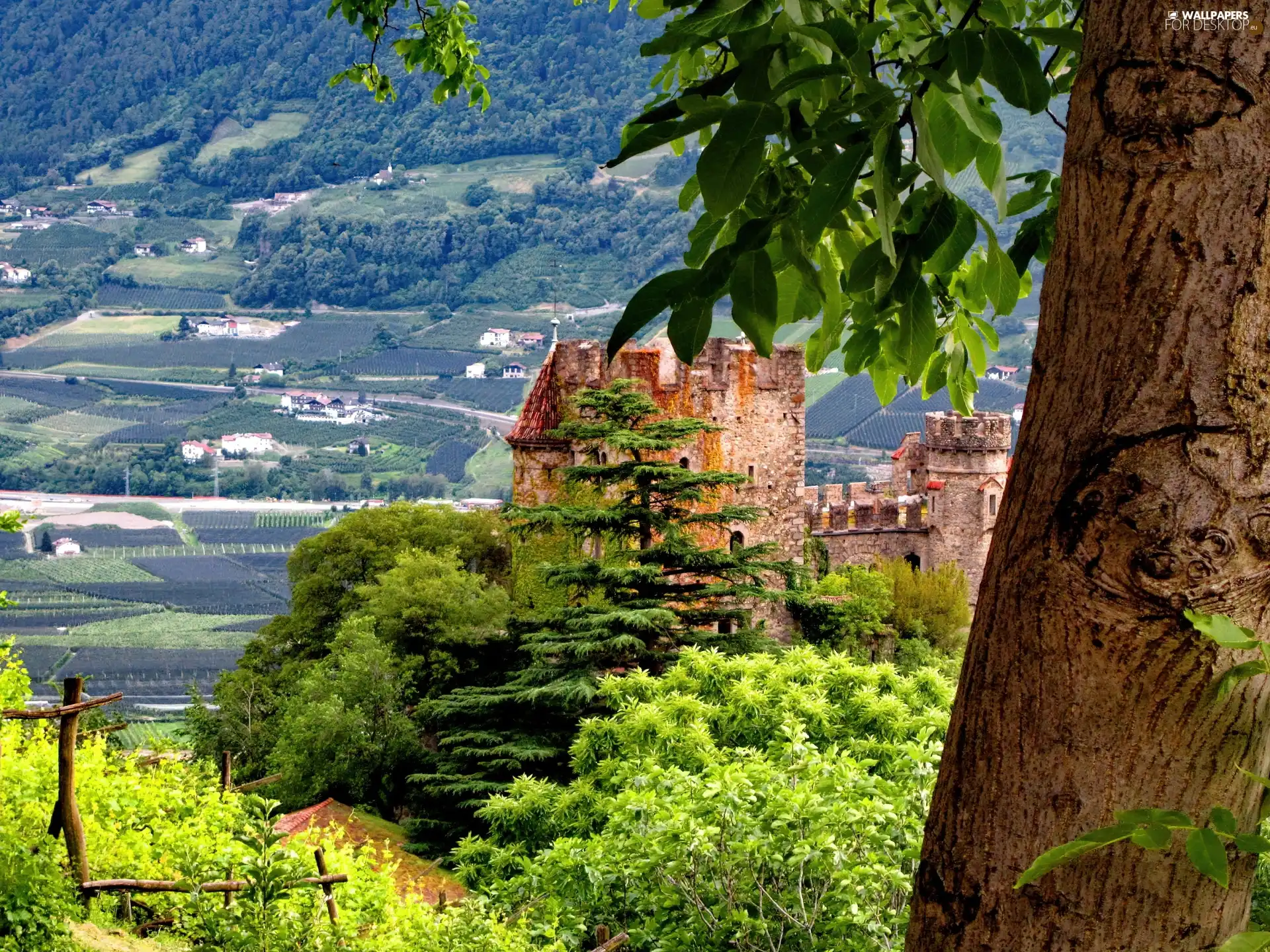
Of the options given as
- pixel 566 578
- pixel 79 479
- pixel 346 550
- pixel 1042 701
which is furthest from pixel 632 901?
pixel 79 479

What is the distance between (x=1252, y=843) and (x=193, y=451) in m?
94.2

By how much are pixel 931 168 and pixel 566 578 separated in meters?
19.4

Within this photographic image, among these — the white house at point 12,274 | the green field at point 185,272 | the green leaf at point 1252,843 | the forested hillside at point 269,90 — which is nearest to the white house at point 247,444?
the green field at point 185,272

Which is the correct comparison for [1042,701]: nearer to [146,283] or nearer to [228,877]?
[228,877]

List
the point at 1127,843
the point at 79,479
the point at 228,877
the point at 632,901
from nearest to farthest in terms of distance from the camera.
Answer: the point at 1127,843 < the point at 228,877 < the point at 632,901 < the point at 79,479

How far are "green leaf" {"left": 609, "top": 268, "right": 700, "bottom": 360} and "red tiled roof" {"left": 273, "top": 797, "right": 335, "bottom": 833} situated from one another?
12670mm

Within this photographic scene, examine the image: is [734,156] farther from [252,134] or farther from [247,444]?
[252,134]

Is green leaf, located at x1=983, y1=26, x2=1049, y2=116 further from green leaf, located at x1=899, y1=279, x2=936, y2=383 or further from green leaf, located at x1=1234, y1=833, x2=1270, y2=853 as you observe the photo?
green leaf, located at x1=1234, y1=833, x2=1270, y2=853

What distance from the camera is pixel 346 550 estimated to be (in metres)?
31.0

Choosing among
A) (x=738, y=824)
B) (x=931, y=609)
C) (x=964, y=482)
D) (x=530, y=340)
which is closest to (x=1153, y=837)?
Answer: (x=738, y=824)

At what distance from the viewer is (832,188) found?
7.08 feet

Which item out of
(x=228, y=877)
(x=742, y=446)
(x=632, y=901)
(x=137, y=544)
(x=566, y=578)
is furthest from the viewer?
(x=137, y=544)

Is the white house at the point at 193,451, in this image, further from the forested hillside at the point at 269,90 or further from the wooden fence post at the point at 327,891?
the wooden fence post at the point at 327,891

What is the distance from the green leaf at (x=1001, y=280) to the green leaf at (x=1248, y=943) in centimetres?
123
